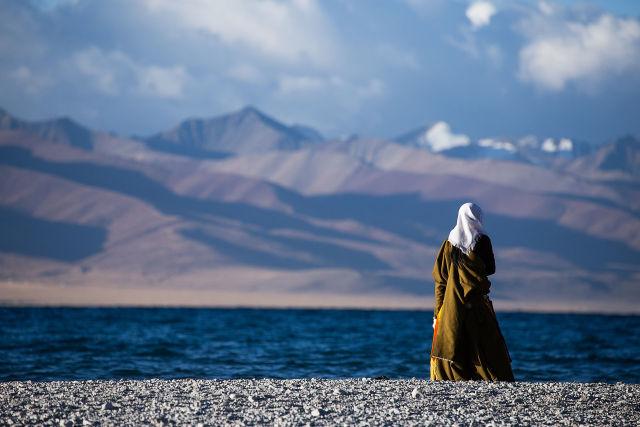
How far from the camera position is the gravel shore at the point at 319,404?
9.47 m

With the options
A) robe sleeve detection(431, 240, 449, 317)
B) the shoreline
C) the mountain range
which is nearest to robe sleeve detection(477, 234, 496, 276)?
robe sleeve detection(431, 240, 449, 317)

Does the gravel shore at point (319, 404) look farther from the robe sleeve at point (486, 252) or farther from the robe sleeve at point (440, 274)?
the robe sleeve at point (486, 252)

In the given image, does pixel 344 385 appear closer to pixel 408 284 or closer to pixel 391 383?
pixel 391 383

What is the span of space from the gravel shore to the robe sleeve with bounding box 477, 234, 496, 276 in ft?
3.95

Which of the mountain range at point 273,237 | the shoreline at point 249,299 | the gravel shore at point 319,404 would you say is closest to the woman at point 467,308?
the gravel shore at point 319,404

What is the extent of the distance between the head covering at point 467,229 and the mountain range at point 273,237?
99.0 meters

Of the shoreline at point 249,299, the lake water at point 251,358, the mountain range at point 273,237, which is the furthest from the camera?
the mountain range at point 273,237

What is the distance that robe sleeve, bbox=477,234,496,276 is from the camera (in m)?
11.5

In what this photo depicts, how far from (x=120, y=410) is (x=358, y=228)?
163022 mm

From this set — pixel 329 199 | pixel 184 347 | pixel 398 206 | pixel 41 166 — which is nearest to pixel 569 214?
pixel 398 206

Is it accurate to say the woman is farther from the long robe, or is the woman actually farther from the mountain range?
the mountain range

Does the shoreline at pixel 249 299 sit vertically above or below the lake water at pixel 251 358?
above

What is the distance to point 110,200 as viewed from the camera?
172625 millimetres

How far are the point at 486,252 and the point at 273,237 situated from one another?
14959 cm
